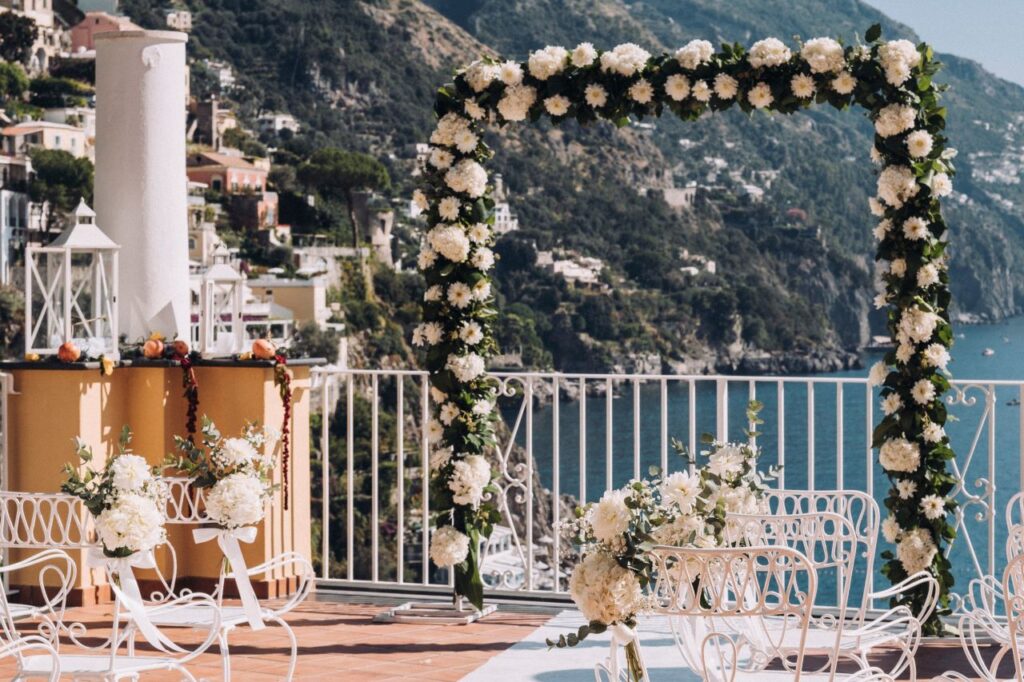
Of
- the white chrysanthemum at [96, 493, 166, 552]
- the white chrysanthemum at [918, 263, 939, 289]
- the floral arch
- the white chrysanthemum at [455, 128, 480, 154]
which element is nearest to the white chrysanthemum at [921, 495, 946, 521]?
the floral arch

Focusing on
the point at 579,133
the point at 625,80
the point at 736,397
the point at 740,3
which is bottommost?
the point at 736,397

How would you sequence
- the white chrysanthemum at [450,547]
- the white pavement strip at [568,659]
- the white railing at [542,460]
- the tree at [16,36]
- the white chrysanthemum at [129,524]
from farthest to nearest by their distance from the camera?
the tree at [16,36]
the white railing at [542,460]
the white chrysanthemum at [450,547]
the white pavement strip at [568,659]
the white chrysanthemum at [129,524]

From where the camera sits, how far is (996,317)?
6731cm

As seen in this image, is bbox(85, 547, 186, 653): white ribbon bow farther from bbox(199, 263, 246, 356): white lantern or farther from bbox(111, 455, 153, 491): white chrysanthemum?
bbox(199, 263, 246, 356): white lantern

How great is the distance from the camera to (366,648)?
4.97 metres

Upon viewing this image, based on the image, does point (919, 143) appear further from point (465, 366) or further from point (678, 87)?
point (465, 366)

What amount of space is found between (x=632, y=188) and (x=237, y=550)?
58611 millimetres

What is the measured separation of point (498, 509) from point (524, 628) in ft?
1.85

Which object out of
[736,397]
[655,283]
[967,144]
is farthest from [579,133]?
[967,144]

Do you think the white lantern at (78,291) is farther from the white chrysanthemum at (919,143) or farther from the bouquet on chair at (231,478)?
the white chrysanthemum at (919,143)

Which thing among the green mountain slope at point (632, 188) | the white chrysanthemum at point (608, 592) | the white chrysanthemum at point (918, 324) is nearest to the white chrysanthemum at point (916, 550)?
the white chrysanthemum at point (918, 324)

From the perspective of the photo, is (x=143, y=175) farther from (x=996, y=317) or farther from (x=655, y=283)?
(x=996, y=317)

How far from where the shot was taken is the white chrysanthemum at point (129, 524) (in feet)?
10.7

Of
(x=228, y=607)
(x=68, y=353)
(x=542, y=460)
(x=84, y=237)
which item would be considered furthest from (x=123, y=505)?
(x=542, y=460)
